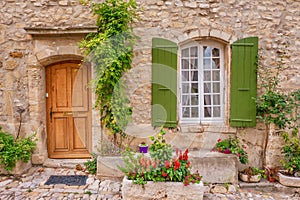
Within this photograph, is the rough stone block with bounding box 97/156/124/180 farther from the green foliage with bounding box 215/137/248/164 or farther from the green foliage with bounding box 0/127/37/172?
the green foliage with bounding box 215/137/248/164

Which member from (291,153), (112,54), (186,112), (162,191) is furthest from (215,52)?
(162,191)

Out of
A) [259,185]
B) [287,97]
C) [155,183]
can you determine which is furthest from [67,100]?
[287,97]

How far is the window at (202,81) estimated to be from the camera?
14.0 ft

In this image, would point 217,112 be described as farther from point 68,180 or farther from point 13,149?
point 13,149

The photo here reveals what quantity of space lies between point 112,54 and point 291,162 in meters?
3.61

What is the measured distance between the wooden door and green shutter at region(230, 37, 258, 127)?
2.83 m

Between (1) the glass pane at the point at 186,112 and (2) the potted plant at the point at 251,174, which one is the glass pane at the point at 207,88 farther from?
(2) the potted plant at the point at 251,174

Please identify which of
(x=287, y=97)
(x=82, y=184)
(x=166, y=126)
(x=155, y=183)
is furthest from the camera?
(x=166, y=126)

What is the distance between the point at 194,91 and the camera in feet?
14.1

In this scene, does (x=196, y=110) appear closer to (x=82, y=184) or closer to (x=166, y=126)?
(x=166, y=126)

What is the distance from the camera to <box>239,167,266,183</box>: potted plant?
3.73 metres

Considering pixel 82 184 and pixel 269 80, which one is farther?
pixel 269 80

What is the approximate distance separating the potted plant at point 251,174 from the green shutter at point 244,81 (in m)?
0.81

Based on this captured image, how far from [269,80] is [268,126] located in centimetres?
86
